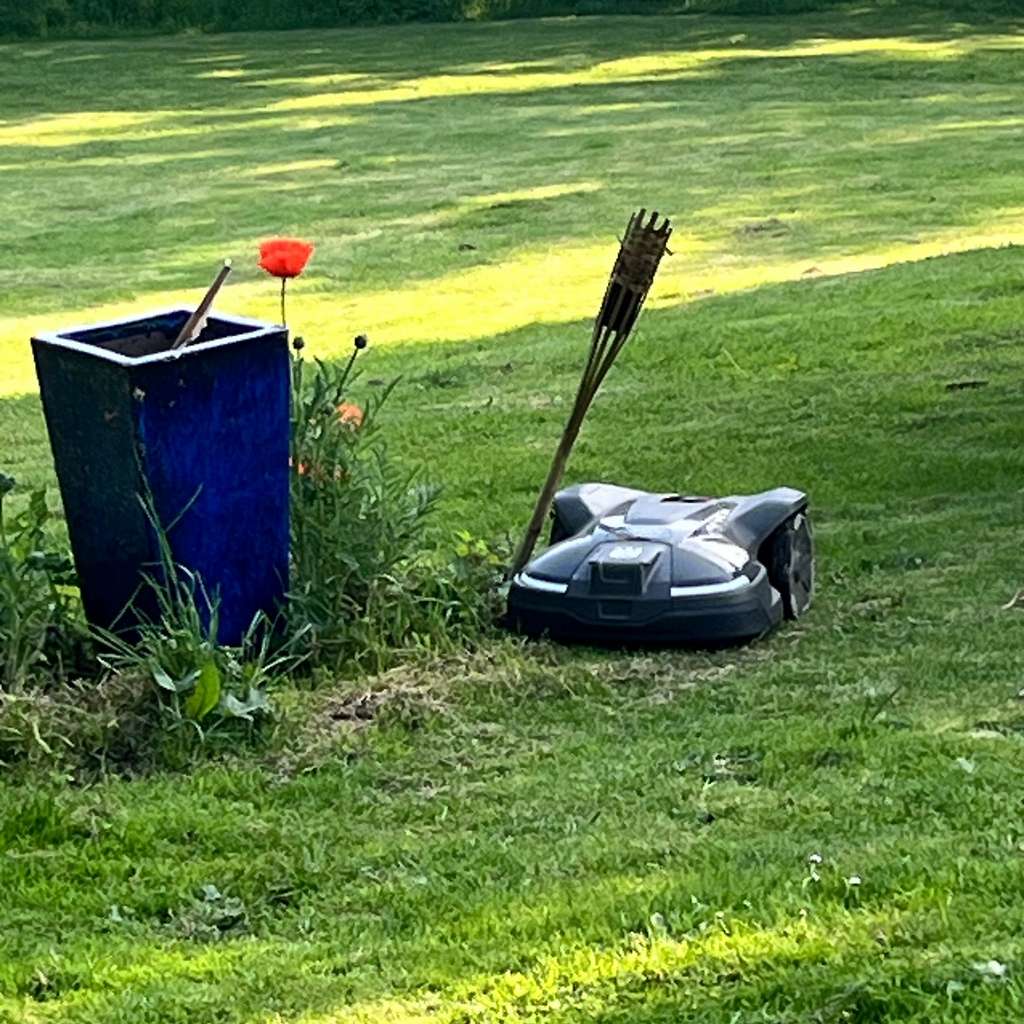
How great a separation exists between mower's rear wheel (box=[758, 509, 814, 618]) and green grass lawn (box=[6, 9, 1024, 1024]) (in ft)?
0.31

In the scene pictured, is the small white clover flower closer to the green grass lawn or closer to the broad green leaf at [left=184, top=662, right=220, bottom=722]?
the green grass lawn

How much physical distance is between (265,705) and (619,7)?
29.5 meters

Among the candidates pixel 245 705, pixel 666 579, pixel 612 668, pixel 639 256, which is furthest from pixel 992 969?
pixel 639 256

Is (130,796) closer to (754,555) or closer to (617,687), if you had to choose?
(617,687)

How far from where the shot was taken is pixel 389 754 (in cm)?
507

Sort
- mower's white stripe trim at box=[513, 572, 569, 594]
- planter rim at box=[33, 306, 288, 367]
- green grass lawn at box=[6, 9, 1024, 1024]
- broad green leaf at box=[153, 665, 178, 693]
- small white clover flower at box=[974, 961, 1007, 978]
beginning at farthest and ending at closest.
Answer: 1. mower's white stripe trim at box=[513, 572, 569, 594]
2. planter rim at box=[33, 306, 288, 367]
3. broad green leaf at box=[153, 665, 178, 693]
4. green grass lawn at box=[6, 9, 1024, 1024]
5. small white clover flower at box=[974, 961, 1007, 978]

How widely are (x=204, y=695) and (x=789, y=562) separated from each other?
5.71 feet

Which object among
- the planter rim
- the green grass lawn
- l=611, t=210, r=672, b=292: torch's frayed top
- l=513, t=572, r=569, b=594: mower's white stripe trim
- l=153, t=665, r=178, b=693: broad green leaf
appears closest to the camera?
the green grass lawn

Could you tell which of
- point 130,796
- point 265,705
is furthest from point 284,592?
point 130,796

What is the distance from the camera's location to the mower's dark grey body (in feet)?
18.7

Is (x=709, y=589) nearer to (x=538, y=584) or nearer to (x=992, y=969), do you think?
(x=538, y=584)

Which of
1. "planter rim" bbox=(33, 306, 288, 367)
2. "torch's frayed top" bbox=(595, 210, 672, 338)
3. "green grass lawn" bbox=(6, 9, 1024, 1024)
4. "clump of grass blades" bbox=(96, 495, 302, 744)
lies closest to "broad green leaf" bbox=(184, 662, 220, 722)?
"clump of grass blades" bbox=(96, 495, 302, 744)

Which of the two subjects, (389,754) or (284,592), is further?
(284,592)

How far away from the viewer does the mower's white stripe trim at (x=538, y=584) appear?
5.76 metres
